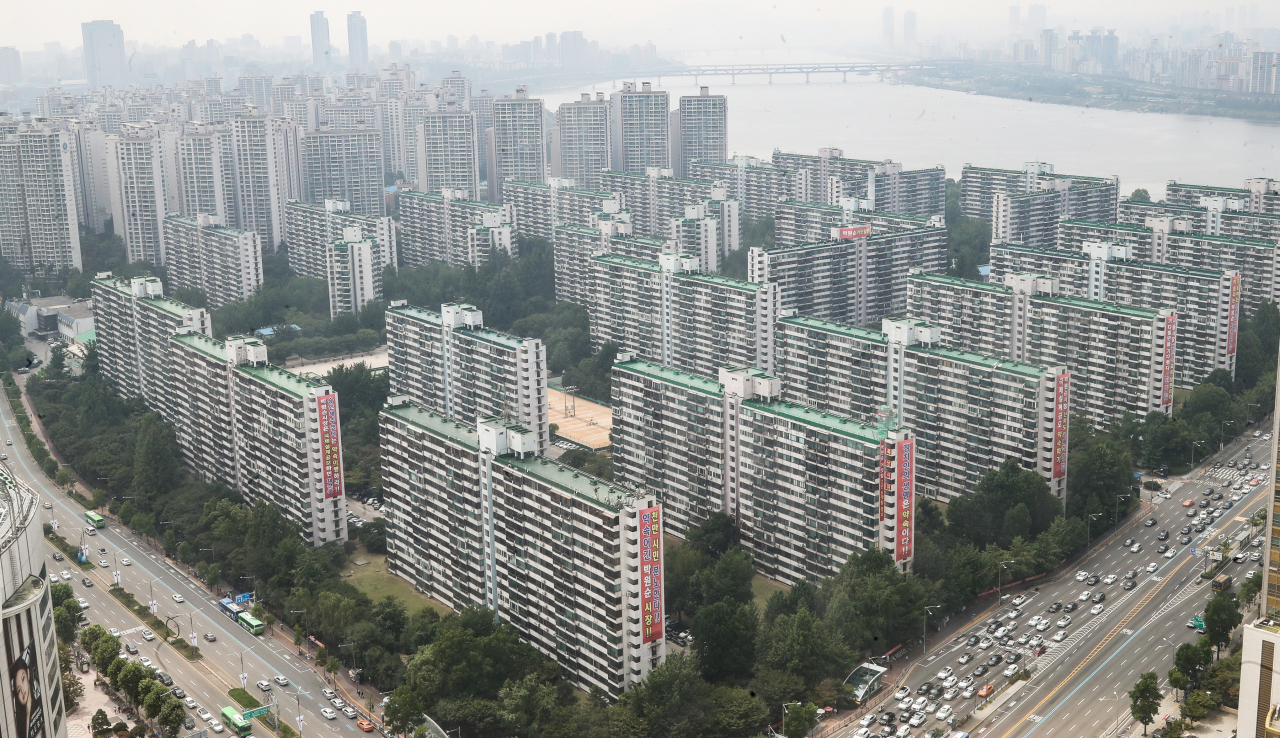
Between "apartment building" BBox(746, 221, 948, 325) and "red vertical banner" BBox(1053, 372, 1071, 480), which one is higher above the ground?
"apartment building" BBox(746, 221, 948, 325)

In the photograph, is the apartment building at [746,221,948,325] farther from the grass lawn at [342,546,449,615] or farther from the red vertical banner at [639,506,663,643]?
the red vertical banner at [639,506,663,643]

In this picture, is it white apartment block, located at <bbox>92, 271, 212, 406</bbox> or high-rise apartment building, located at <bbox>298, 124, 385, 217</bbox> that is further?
high-rise apartment building, located at <bbox>298, 124, 385, 217</bbox>

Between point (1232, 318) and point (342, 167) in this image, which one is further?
point (342, 167)

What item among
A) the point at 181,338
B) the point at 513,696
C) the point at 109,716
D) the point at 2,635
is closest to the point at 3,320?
the point at 181,338

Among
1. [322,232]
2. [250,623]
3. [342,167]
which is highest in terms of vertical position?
[342,167]

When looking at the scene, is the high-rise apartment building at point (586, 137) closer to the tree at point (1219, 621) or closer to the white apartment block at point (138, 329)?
the white apartment block at point (138, 329)

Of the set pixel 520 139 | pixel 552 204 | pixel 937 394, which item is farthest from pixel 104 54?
pixel 937 394

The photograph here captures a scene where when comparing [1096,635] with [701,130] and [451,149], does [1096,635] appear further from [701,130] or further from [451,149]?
[451,149]

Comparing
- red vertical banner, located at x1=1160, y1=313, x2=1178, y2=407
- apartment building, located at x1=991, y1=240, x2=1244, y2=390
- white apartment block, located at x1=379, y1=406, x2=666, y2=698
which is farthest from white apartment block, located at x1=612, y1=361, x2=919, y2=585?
apartment building, located at x1=991, y1=240, x2=1244, y2=390
